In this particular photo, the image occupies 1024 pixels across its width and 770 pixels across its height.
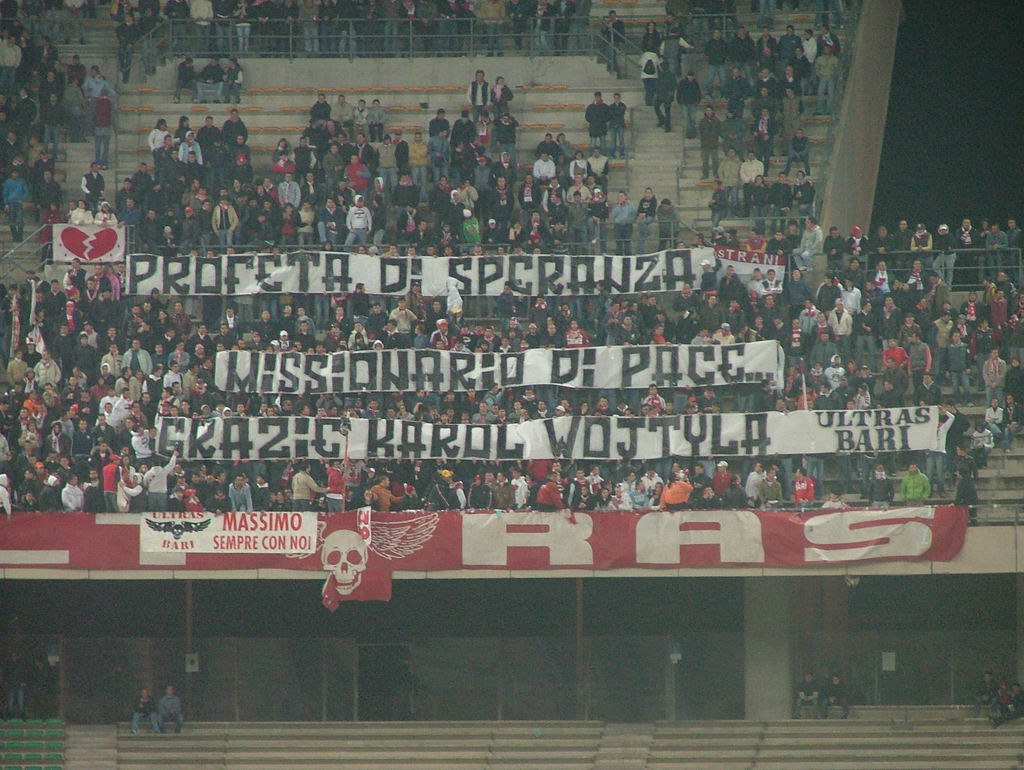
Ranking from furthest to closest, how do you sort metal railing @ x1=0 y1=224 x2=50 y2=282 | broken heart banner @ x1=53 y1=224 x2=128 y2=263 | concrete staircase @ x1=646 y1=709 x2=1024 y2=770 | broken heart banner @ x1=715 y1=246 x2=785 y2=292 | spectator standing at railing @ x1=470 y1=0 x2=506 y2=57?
spectator standing at railing @ x1=470 y1=0 x2=506 y2=57 < metal railing @ x1=0 y1=224 x2=50 y2=282 < broken heart banner @ x1=53 y1=224 x2=128 y2=263 < broken heart banner @ x1=715 y1=246 x2=785 y2=292 < concrete staircase @ x1=646 y1=709 x2=1024 y2=770

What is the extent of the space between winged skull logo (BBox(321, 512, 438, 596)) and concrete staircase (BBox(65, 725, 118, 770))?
483 cm

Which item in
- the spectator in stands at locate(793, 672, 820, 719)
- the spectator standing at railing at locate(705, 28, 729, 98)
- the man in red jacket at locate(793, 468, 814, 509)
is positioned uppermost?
Result: the spectator standing at railing at locate(705, 28, 729, 98)

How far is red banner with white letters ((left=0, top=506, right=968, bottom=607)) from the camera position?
30938mm

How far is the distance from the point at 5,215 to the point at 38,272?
6.05 feet

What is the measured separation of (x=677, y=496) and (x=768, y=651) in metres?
3.87

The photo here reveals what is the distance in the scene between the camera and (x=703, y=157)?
1534 inches

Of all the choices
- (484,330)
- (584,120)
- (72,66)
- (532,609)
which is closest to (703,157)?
(584,120)

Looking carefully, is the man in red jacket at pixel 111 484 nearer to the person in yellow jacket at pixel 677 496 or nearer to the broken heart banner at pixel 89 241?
the broken heart banner at pixel 89 241

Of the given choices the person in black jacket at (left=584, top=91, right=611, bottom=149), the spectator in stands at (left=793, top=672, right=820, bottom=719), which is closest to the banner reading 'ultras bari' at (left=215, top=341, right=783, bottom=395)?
the spectator in stands at (left=793, top=672, right=820, bottom=719)

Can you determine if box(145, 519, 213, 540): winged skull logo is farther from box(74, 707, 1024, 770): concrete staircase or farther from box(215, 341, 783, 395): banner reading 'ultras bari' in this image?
box(74, 707, 1024, 770): concrete staircase

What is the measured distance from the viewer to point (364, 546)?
31047 mm

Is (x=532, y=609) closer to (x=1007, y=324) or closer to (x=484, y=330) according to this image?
(x=484, y=330)

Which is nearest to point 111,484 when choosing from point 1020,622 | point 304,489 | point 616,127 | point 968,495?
point 304,489

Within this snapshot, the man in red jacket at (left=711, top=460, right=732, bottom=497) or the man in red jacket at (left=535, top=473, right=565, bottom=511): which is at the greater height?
the man in red jacket at (left=711, top=460, right=732, bottom=497)
